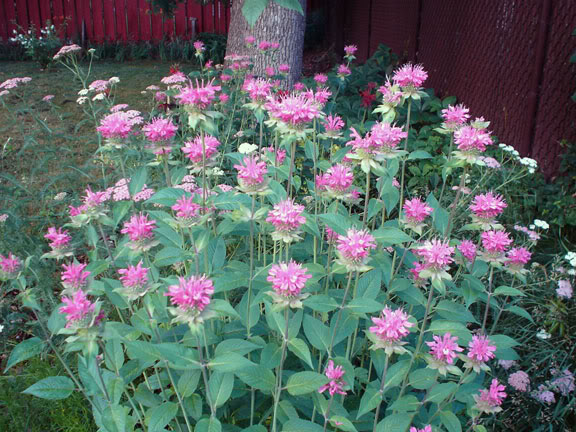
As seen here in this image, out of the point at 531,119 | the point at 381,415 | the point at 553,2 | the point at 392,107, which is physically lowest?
the point at 381,415

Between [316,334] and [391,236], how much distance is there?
37 cm

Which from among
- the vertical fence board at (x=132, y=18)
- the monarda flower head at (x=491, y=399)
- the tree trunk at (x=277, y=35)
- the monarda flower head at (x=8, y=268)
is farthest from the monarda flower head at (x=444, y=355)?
the vertical fence board at (x=132, y=18)

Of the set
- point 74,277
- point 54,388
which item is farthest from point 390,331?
point 54,388

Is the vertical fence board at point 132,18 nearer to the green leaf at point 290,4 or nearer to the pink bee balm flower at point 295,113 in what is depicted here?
the pink bee balm flower at point 295,113

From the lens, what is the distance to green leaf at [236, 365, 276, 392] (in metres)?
1.42

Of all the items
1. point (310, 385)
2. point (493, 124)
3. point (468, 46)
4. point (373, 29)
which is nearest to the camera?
point (310, 385)

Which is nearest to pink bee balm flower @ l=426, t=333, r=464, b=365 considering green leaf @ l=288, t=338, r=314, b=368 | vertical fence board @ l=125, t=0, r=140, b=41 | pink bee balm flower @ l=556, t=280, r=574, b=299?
green leaf @ l=288, t=338, r=314, b=368

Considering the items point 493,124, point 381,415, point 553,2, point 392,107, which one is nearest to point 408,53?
point 493,124

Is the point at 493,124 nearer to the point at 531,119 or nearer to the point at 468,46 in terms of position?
the point at 531,119

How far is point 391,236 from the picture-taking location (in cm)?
147

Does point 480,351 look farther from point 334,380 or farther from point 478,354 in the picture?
point 334,380

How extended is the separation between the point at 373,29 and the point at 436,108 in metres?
4.25

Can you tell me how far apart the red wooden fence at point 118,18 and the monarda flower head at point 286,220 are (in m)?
10.8

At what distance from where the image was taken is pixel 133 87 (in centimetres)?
728
